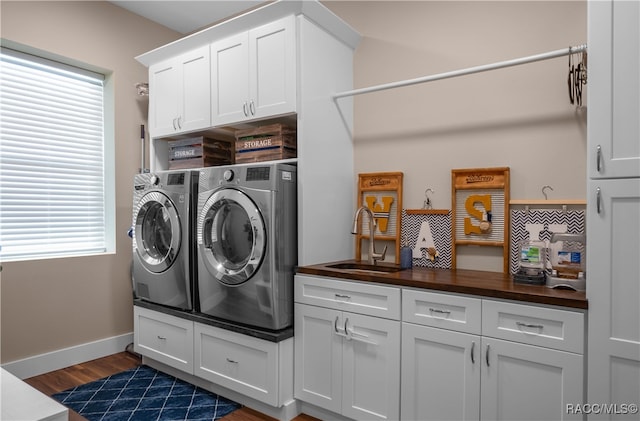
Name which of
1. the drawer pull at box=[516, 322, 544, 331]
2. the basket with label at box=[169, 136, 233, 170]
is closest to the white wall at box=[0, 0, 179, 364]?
the basket with label at box=[169, 136, 233, 170]

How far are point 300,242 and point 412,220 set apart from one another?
770 mm

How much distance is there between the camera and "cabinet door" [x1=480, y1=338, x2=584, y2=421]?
1.61m

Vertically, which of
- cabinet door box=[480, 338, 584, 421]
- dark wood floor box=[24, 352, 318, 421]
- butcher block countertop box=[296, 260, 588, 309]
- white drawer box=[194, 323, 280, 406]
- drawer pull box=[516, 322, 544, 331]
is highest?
butcher block countertop box=[296, 260, 588, 309]

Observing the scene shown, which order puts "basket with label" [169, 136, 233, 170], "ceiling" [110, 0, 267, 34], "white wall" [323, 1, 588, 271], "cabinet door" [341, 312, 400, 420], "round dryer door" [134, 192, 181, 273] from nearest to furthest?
"cabinet door" [341, 312, 400, 420] → "white wall" [323, 1, 588, 271] → "round dryer door" [134, 192, 181, 273] → "basket with label" [169, 136, 233, 170] → "ceiling" [110, 0, 267, 34]

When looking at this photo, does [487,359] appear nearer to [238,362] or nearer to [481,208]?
[481,208]

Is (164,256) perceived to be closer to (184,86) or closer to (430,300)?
(184,86)

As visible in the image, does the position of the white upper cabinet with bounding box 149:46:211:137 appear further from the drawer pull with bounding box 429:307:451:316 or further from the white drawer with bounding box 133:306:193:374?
the drawer pull with bounding box 429:307:451:316

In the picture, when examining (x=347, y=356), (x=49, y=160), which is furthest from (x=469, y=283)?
(x=49, y=160)

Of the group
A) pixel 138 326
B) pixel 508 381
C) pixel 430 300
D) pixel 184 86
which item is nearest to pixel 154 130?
pixel 184 86

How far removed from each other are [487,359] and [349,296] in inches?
29.3

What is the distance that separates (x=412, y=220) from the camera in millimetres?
2666

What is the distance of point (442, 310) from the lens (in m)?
1.92

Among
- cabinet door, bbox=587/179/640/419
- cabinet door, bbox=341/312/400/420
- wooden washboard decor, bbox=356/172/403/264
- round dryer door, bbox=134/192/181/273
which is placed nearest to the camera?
cabinet door, bbox=587/179/640/419

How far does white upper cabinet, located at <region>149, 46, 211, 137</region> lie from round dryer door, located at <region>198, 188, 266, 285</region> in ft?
2.18
